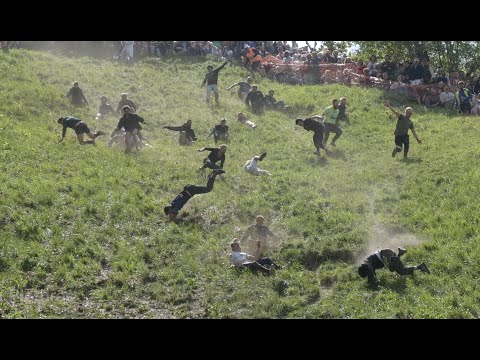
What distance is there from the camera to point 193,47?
A: 140 ft

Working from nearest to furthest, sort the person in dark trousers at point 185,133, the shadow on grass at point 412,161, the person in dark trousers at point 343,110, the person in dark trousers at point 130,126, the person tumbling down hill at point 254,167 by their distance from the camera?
the person tumbling down hill at point 254,167 → the person in dark trousers at point 130,126 → the shadow on grass at point 412,161 → the person in dark trousers at point 185,133 → the person in dark trousers at point 343,110

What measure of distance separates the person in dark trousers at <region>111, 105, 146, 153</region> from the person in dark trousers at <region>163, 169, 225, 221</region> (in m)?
5.13

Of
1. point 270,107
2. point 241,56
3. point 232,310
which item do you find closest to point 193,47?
point 241,56

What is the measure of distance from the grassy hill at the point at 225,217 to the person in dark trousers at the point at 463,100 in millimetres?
1073

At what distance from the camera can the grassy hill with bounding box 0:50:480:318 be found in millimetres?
17562

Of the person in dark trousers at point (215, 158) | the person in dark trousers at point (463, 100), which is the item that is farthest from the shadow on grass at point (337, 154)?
the person in dark trousers at point (463, 100)

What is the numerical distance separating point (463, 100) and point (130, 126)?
52.2 ft

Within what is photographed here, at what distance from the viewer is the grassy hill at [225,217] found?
1756cm

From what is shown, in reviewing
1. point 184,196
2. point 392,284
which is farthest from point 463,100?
point 392,284

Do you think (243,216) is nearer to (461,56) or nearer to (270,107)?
(270,107)

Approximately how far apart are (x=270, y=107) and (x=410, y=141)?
26.4ft

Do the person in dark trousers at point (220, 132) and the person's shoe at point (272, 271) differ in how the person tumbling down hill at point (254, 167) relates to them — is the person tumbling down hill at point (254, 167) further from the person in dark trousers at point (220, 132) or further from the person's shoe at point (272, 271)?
the person's shoe at point (272, 271)

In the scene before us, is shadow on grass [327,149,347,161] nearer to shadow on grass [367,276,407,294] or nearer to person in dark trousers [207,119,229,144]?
person in dark trousers [207,119,229,144]

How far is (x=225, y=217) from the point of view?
2227 centimetres
